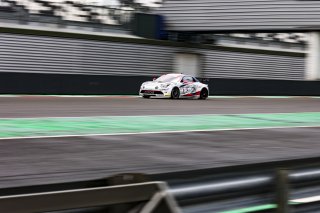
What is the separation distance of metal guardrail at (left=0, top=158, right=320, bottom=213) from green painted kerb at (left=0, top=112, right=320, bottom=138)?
6698 millimetres

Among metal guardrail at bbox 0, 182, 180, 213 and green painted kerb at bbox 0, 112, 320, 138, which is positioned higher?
metal guardrail at bbox 0, 182, 180, 213

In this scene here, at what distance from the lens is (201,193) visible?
318 cm

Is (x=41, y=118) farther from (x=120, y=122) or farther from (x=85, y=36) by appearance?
(x=85, y=36)

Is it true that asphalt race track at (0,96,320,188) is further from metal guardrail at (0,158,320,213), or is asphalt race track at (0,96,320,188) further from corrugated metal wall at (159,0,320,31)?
corrugated metal wall at (159,0,320,31)

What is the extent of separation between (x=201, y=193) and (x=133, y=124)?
9361 millimetres

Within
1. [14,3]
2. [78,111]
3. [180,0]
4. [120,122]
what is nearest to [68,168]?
[120,122]

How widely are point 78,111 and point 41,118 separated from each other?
2.56m

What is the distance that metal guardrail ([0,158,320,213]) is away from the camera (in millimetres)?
2517

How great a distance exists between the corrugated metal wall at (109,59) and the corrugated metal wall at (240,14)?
233 centimetres

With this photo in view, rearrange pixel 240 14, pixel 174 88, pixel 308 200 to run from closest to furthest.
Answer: pixel 308 200, pixel 174 88, pixel 240 14

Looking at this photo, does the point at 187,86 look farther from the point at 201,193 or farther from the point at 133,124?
the point at 201,193

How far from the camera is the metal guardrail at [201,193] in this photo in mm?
2517

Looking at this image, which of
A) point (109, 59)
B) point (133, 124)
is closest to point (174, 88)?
point (109, 59)

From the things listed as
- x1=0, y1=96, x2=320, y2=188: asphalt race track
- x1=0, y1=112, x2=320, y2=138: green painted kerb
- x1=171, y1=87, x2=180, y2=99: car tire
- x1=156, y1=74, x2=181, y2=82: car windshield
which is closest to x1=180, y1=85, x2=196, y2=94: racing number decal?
x1=171, y1=87, x2=180, y2=99: car tire
